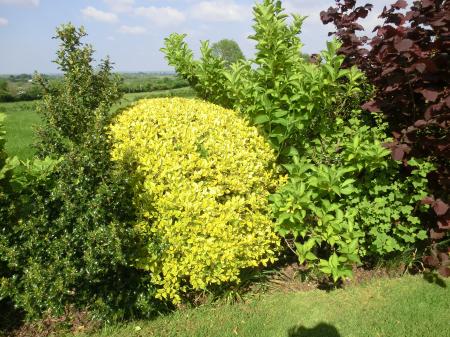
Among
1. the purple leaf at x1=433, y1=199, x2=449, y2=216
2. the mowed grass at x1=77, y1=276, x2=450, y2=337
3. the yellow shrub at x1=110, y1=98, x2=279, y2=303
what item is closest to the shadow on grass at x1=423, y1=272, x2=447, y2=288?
the mowed grass at x1=77, y1=276, x2=450, y2=337

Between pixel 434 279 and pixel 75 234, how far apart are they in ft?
11.6

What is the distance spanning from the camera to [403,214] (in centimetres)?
391

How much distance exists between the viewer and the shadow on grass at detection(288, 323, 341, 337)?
333 cm

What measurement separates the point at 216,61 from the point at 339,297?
3.26 meters

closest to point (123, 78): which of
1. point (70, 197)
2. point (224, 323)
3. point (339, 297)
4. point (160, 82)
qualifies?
point (70, 197)

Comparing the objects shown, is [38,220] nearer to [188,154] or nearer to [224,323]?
[188,154]

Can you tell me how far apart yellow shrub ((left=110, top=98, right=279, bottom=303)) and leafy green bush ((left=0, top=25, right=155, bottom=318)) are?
0.23 metres

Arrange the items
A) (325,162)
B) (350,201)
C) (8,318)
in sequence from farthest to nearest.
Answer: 1. (325,162)
2. (350,201)
3. (8,318)

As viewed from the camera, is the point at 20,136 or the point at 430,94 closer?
the point at 430,94

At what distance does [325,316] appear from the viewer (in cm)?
355

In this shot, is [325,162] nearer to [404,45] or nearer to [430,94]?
[430,94]

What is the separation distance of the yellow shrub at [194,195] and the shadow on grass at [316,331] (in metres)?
0.70

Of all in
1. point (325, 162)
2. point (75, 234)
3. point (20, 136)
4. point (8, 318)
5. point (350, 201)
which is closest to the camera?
point (75, 234)

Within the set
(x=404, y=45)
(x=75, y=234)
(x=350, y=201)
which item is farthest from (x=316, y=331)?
(x=404, y=45)
